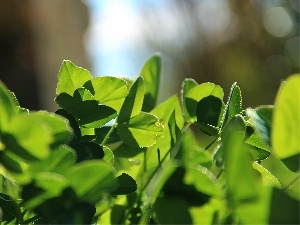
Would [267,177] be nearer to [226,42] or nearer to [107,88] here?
[107,88]

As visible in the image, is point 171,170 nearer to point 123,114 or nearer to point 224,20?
point 123,114

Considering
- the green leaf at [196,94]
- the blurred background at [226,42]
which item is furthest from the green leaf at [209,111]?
the blurred background at [226,42]

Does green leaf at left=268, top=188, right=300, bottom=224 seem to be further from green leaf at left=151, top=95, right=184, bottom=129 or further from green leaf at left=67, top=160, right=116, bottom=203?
green leaf at left=151, top=95, right=184, bottom=129

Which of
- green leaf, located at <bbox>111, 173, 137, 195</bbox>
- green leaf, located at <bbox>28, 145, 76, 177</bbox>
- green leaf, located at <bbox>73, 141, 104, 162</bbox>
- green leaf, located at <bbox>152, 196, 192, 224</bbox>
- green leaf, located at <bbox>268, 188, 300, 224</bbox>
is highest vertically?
green leaf, located at <bbox>28, 145, 76, 177</bbox>

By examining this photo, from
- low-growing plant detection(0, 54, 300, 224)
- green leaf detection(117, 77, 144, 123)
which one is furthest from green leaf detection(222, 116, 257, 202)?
green leaf detection(117, 77, 144, 123)

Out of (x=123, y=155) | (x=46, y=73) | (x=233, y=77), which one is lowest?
(x=233, y=77)

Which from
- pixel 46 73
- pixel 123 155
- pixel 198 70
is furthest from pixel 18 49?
pixel 123 155
